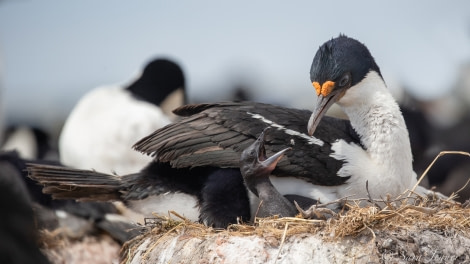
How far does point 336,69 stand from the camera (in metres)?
6.46

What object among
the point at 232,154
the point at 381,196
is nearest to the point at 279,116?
the point at 232,154

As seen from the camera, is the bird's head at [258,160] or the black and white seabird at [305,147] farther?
the black and white seabird at [305,147]

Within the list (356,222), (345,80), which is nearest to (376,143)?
(345,80)

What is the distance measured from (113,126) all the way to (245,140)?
453cm

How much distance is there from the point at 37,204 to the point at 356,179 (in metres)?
3.64

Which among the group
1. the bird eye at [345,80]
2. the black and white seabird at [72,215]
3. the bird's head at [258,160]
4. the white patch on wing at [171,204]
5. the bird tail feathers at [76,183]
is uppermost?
the bird eye at [345,80]

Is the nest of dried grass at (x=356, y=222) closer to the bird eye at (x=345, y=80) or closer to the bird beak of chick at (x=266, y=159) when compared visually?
the bird beak of chick at (x=266, y=159)

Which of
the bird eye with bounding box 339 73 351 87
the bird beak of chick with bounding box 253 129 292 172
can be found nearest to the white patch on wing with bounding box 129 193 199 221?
the bird beak of chick with bounding box 253 129 292 172

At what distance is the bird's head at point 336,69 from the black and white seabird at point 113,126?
4.41 meters

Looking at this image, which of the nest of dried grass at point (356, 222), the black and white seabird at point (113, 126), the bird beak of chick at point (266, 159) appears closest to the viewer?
the nest of dried grass at point (356, 222)

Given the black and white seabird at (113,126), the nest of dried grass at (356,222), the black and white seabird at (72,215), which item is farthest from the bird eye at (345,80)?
the black and white seabird at (113,126)

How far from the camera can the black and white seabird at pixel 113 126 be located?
10.7 metres

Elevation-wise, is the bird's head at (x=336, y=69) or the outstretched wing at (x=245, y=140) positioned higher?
the bird's head at (x=336, y=69)

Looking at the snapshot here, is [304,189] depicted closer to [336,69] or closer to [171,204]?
[336,69]
